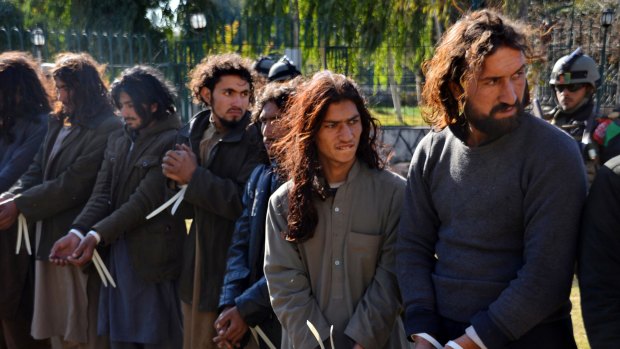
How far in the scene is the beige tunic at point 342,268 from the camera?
3039mm

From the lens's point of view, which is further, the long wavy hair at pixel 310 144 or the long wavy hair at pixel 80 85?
the long wavy hair at pixel 80 85

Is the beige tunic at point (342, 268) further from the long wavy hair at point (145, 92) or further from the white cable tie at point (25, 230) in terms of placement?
the white cable tie at point (25, 230)

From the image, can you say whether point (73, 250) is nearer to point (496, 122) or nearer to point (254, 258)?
point (254, 258)

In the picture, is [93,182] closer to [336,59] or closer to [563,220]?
[563,220]

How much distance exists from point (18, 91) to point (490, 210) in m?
4.03

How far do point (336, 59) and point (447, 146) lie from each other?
8.55 metres

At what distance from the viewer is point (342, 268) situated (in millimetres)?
3066

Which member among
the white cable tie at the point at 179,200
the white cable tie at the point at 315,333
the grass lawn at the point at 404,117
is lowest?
the grass lawn at the point at 404,117

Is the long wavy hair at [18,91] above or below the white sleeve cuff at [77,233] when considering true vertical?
above

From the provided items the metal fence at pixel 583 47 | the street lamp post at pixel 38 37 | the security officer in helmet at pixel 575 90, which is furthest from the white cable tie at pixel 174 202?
the metal fence at pixel 583 47

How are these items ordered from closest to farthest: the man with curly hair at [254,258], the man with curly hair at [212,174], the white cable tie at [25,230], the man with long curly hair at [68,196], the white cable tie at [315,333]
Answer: the white cable tie at [315,333], the man with curly hair at [254,258], the man with curly hair at [212,174], the man with long curly hair at [68,196], the white cable tie at [25,230]

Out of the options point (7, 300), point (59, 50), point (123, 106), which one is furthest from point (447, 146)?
point (59, 50)

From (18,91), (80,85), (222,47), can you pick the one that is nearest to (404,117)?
(222,47)

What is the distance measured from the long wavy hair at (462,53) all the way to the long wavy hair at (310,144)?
382 mm
